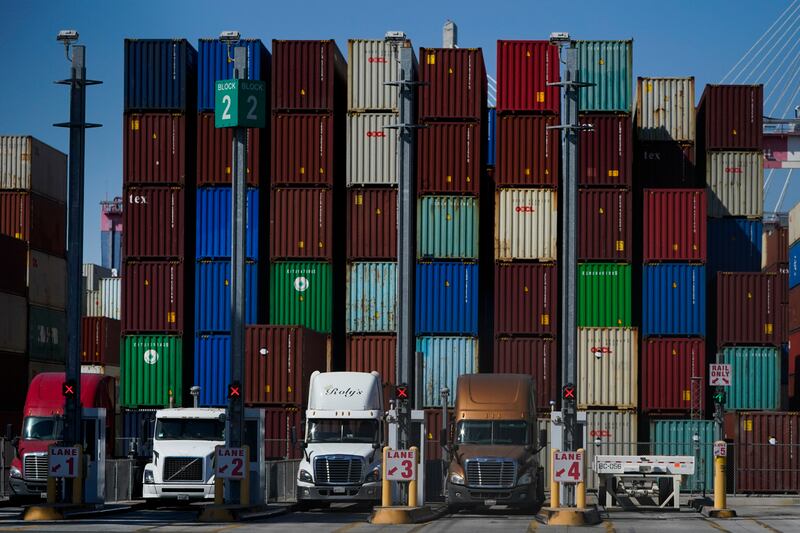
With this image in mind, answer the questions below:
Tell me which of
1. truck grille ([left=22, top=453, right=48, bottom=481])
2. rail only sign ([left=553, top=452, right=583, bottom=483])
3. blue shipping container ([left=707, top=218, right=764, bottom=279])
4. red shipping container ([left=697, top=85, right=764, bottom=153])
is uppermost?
red shipping container ([left=697, top=85, right=764, bottom=153])

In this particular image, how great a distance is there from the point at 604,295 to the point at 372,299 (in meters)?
7.94

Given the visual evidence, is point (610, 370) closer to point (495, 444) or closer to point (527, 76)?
point (527, 76)

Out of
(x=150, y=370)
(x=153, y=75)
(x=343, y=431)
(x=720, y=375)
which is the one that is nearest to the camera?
(x=343, y=431)

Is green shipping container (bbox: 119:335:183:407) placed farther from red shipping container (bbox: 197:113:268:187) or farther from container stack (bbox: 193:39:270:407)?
red shipping container (bbox: 197:113:268:187)

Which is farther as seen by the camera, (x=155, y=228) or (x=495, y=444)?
(x=155, y=228)

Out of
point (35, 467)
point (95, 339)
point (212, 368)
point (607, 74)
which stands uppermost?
point (607, 74)

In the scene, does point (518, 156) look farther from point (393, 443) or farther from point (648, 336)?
point (393, 443)

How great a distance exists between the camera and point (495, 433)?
37.6 meters

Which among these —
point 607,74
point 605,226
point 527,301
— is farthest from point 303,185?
point 607,74

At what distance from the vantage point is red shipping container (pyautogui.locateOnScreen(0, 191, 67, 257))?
55594 mm

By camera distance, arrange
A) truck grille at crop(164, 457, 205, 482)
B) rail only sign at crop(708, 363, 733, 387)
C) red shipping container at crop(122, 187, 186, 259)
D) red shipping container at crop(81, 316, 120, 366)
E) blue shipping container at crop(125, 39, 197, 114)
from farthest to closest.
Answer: red shipping container at crop(81, 316, 120, 366), blue shipping container at crop(125, 39, 197, 114), red shipping container at crop(122, 187, 186, 259), rail only sign at crop(708, 363, 733, 387), truck grille at crop(164, 457, 205, 482)

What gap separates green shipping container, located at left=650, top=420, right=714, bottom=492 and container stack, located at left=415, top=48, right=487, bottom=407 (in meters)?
6.55

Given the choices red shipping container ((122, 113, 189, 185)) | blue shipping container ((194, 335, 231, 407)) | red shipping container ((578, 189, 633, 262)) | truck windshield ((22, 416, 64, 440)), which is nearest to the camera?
truck windshield ((22, 416, 64, 440))

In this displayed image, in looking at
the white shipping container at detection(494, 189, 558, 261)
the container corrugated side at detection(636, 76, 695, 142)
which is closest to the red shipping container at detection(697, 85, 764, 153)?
the container corrugated side at detection(636, 76, 695, 142)
